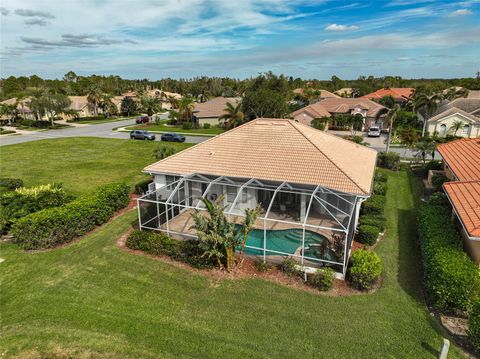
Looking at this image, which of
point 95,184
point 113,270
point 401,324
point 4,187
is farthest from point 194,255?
point 4,187

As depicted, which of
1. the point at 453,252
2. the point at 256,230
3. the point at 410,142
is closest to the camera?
the point at 453,252

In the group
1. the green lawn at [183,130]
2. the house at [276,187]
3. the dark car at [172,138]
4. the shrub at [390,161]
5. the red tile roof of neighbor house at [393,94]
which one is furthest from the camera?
the red tile roof of neighbor house at [393,94]

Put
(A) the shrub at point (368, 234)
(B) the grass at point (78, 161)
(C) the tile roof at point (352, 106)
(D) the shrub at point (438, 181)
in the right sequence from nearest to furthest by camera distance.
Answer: (A) the shrub at point (368, 234)
(D) the shrub at point (438, 181)
(B) the grass at point (78, 161)
(C) the tile roof at point (352, 106)

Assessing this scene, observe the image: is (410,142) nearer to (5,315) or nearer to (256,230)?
(256,230)

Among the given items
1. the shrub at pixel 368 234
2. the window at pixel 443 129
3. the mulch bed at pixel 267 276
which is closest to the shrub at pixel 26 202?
the mulch bed at pixel 267 276

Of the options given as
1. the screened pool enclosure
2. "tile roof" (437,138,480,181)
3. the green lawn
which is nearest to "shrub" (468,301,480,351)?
the screened pool enclosure

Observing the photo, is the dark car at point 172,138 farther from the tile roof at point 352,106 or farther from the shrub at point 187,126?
the tile roof at point 352,106

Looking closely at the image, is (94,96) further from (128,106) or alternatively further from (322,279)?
(322,279)
